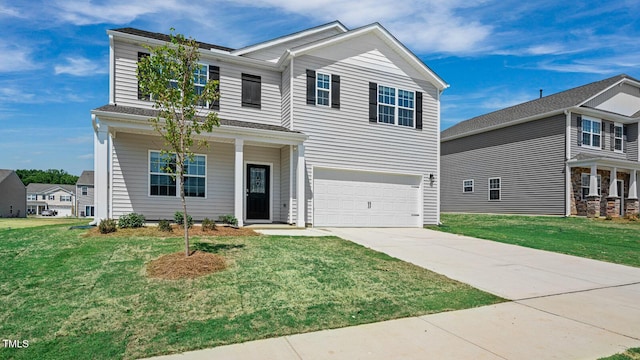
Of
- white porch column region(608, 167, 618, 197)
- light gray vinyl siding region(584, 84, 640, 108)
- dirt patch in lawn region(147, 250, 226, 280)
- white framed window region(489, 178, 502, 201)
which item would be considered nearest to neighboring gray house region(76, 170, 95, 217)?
white framed window region(489, 178, 502, 201)

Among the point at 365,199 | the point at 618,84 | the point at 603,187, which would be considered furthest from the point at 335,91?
the point at 618,84

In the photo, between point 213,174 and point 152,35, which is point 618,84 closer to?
point 213,174

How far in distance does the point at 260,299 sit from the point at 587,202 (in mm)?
21023

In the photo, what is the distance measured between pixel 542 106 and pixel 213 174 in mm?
20249

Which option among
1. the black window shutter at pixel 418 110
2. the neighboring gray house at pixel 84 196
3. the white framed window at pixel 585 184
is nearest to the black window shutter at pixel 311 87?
the black window shutter at pixel 418 110

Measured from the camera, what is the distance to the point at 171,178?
12.1 meters

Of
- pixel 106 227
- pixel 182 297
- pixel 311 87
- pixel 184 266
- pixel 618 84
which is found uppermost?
pixel 618 84

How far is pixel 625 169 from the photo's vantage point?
21906mm

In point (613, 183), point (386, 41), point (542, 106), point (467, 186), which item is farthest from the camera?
point (467, 186)

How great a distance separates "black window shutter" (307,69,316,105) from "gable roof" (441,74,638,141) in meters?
14.9

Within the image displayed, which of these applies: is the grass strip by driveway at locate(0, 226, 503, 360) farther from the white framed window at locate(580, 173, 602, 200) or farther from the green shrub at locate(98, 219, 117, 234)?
the white framed window at locate(580, 173, 602, 200)

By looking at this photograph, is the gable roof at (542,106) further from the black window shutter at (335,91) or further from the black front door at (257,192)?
the black front door at (257,192)

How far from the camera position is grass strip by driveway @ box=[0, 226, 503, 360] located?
3965mm

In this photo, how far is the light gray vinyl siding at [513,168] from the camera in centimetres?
2077
